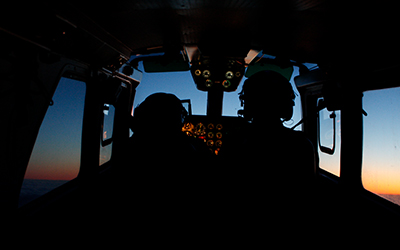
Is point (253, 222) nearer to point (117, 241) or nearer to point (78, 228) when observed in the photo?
point (117, 241)

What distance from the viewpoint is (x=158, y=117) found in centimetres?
111

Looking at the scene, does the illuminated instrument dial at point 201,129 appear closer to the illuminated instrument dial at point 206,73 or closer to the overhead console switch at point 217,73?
the overhead console switch at point 217,73

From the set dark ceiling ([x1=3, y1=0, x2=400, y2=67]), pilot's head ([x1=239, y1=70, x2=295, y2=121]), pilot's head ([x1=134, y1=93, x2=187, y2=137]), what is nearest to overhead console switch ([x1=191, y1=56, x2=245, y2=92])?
dark ceiling ([x1=3, y1=0, x2=400, y2=67])

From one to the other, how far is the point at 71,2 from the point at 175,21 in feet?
3.24

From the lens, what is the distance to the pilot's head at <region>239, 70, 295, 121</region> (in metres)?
1.15

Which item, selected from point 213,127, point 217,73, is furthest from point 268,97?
point 217,73

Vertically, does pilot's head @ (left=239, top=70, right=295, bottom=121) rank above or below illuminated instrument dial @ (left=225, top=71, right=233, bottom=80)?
below

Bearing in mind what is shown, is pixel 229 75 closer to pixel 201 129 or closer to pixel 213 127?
pixel 213 127

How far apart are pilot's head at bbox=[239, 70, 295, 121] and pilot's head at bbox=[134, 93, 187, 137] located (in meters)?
0.47

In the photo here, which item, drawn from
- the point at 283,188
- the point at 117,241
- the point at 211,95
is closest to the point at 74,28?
the point at 117,241

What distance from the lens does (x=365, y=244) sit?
2.15 metres

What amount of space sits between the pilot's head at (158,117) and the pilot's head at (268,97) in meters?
0.47

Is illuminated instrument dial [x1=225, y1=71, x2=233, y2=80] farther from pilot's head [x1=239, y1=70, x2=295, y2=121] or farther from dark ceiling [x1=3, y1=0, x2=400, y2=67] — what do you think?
pilot's head [x1=239, y1=70, x2=295, y2=121]

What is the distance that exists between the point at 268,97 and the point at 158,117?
2.19 ft
